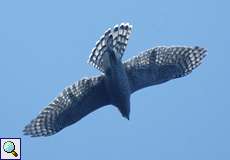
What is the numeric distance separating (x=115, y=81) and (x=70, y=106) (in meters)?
1.01

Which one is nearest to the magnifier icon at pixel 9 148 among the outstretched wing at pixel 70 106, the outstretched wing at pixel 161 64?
the outstretched wing at pixel 70 106

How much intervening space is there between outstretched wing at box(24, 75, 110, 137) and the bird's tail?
0.38 meters

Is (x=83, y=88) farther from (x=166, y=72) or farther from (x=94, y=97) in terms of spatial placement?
(x=166, y=72)

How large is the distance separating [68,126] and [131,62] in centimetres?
131

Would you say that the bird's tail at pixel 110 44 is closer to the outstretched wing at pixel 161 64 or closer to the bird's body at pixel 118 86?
the bird's body at pixel 118 86

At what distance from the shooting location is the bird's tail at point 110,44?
7.30 metres

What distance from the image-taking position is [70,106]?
26.5ft

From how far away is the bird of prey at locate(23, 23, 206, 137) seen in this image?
746cm

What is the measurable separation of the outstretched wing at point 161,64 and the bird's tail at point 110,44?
1.35 ft

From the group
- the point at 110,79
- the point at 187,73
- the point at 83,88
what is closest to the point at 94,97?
the point at 83,88

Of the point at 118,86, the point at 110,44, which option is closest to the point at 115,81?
the point at 118,86

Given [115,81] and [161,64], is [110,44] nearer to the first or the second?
[115,81]

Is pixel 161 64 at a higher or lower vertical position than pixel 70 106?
higher

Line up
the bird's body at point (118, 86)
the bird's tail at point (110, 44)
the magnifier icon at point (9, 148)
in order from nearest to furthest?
the bird's body at point (118, 86)
the bird's tail at point (110, 44)
the magnifier icon at point (9, 148)
